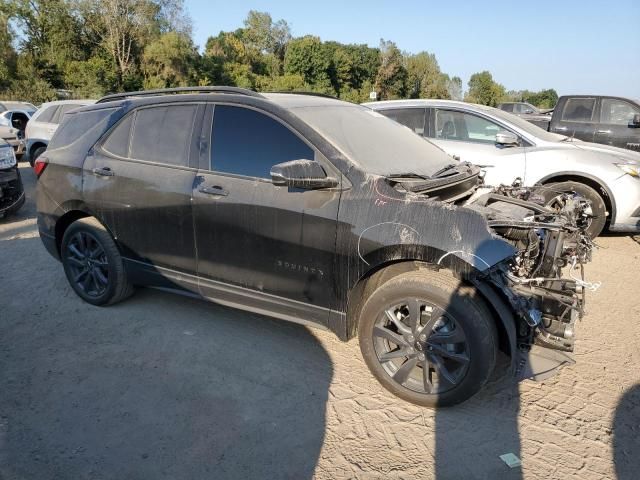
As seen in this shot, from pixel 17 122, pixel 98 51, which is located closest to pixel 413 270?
pixel 17 122

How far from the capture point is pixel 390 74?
79.1m

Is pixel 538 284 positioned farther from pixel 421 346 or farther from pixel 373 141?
pixel 373 141

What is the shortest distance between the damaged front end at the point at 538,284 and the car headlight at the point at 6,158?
6.78 meters

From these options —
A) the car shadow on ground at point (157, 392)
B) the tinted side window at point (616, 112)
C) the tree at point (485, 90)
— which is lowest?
the car shadow on ground at point (157, 392)

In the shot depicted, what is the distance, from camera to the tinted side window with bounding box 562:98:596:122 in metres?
9.79

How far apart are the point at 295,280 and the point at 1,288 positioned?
3442 millimetres

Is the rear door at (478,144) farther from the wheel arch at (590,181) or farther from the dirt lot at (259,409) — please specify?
the dirt lot at (259,409)

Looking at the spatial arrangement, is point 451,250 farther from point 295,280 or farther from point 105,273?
point 105,273

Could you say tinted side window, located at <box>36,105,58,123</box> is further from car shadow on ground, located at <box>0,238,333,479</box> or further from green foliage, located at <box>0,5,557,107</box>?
green foliage, located at <box>0,5,557,107</box>

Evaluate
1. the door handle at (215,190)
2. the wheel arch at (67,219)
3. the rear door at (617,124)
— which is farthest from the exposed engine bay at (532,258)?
the rear door at (617,124)

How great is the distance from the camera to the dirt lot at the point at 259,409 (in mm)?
2537

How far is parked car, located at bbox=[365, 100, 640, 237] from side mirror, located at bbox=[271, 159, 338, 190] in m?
3.61

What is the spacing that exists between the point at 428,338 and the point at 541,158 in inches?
165

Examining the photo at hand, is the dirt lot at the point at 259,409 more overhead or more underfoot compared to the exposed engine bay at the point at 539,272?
more underfoot
